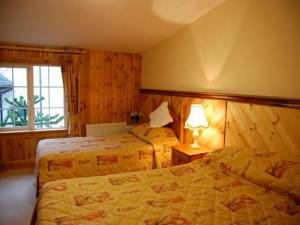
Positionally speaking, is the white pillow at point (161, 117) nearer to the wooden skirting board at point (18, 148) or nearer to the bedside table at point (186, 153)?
the bedside table at point (186, 153)

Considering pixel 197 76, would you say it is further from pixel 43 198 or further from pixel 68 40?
pixel 43 198

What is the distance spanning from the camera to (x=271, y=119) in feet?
7.75

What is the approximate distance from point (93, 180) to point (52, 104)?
2811 millimetres

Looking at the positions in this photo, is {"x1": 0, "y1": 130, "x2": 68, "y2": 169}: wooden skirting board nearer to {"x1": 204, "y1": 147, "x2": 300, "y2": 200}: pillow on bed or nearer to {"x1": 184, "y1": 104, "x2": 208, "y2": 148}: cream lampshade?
{"x1": 184, "y1": 104, "x2": 208, "y2": 148}: cream lampshade

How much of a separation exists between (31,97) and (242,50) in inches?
136

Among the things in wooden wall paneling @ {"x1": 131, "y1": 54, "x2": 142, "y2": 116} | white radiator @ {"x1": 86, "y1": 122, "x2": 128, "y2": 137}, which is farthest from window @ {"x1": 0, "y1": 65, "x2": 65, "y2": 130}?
wooden wall paneling @ {"x1": 131, "y1": 54, "x2": 142, "y2": 116}

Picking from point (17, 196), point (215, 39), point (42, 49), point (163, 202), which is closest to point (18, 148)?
point (17, 196)

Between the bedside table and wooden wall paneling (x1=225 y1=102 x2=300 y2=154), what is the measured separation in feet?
1.05

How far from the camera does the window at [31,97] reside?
416cm

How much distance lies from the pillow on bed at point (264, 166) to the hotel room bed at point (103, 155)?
3.20 ft

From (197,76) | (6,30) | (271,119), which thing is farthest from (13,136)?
(271,119)

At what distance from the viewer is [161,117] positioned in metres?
3.89

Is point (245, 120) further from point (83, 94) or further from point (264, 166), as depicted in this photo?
point (83, 94)

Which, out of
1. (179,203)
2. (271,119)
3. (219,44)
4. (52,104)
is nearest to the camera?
(179,203)
